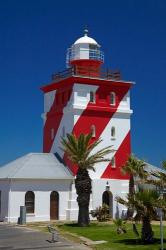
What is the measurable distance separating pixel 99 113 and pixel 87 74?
3.44m

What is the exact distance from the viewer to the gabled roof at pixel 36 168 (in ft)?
129

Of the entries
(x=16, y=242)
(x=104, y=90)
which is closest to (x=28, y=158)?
(x=104, y=90)

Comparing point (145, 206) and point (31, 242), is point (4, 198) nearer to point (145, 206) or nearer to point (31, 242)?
point (31, 242)

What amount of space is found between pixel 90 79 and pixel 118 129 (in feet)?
16.2

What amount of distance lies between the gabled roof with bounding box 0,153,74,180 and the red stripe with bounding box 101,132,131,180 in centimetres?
342

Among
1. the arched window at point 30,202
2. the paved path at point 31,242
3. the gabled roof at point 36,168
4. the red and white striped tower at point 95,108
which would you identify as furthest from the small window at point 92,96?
the paved path at point 31,242

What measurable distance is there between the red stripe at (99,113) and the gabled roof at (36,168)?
102cm

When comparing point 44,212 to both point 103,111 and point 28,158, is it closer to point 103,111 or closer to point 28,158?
point 28,158

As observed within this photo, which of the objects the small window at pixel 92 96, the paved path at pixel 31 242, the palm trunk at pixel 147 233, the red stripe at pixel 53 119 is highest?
the small window at pixel 92 96

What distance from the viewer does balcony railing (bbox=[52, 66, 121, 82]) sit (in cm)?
4238

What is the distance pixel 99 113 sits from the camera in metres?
42.6

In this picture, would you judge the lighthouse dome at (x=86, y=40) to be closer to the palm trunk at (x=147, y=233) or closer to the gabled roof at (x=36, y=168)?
the gabled roof at (x=36, y=168)

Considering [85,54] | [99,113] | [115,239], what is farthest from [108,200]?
[115,239]

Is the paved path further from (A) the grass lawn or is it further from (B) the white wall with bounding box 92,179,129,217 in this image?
(B) the white wall with bounding box 92,179,129,217
